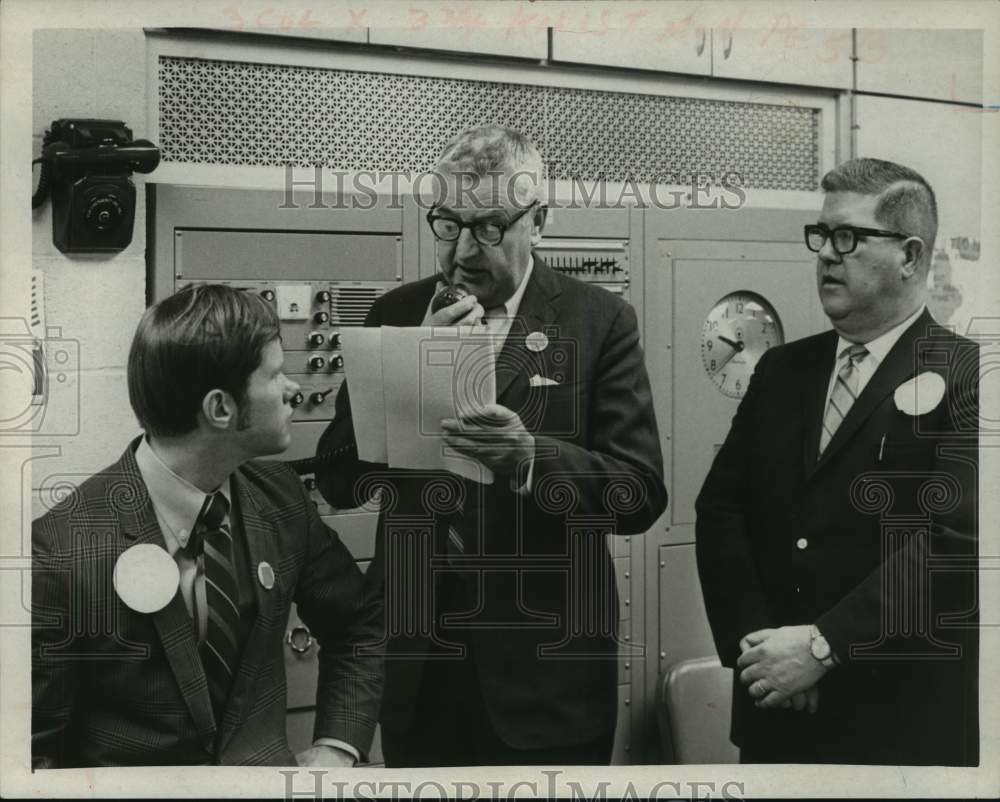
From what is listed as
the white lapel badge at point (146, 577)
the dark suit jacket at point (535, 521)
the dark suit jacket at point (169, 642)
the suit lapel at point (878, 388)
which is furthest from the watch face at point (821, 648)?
the white lapel badge at point (146, 577)

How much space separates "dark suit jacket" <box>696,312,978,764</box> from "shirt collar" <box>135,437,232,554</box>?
1.32 metres

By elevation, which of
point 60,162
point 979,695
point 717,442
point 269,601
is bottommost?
point 979,695

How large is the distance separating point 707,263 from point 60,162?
5.50ft

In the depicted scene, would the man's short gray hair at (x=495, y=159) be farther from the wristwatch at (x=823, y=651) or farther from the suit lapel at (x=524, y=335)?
the wristwatch at (x=823, y=651)

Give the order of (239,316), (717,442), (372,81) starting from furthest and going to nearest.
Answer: (717,442) → (372,81) → (239,316)

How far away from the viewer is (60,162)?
2.53 m

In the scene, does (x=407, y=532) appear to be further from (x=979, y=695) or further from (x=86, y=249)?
(x=979, y=695)

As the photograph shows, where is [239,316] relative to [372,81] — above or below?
below

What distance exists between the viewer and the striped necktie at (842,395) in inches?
108

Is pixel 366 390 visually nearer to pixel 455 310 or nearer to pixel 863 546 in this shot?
pixel 455 310

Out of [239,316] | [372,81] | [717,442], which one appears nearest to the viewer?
[239,316]

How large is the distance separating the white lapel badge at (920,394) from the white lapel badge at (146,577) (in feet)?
6.13

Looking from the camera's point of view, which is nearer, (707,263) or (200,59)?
(200,59)

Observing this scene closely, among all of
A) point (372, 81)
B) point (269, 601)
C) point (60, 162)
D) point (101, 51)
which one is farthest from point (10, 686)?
point (372, 81)
